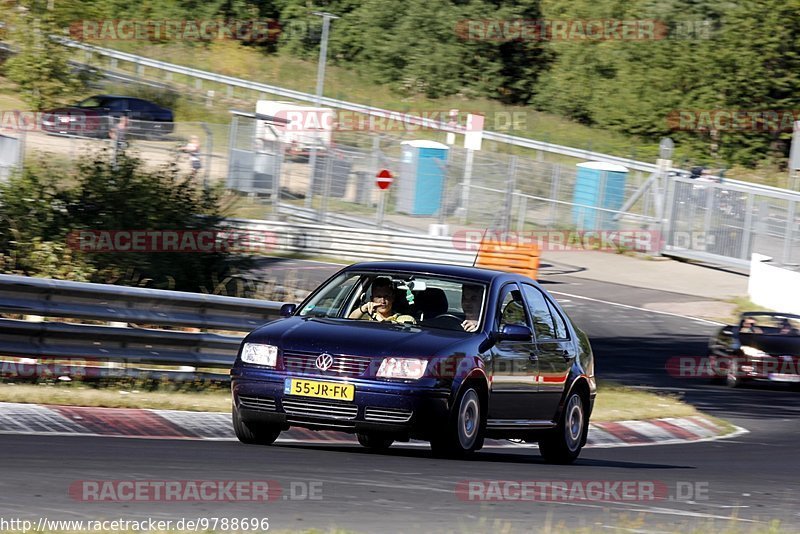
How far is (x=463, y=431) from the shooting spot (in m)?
9.45

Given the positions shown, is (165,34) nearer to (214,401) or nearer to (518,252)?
(518,252)

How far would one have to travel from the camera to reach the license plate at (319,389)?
904 centimetres

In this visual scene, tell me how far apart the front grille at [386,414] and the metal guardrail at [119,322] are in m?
4.38

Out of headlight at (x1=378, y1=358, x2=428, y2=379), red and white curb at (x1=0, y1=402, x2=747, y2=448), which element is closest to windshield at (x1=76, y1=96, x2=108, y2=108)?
red and white curb at (x1=0, y1=402, x2=747, y2=448)

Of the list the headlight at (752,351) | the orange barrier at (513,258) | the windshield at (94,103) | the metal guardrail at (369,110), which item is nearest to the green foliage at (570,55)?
the metal guardrail at (369,110)

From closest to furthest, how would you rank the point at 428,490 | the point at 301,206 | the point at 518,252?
the point at 428,490
the point at 518,252
the point at 301,206

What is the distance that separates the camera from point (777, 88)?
5775cm

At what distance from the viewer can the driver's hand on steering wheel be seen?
32.3ft

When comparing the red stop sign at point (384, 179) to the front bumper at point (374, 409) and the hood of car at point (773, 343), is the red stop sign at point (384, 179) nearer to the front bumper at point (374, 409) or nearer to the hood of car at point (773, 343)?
the hood of car at point (773, 343)

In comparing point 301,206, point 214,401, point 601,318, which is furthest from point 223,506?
point 301,206

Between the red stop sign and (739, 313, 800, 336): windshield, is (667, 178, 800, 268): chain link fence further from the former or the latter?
(739, 313, 800, 336): windshield

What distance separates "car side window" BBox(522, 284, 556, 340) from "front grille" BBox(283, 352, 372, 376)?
77.9 inches

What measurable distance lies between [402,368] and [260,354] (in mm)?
1005

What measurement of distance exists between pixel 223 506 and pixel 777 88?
54.4 metres
